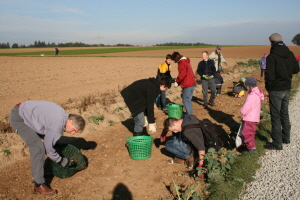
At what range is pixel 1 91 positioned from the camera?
14500 mm

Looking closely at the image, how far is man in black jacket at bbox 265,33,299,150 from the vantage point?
5453 mm

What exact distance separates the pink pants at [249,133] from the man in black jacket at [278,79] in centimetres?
47

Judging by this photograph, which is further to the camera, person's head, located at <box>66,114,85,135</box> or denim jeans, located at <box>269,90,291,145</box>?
denim jeans, located at <box>269,90,291,145</box>

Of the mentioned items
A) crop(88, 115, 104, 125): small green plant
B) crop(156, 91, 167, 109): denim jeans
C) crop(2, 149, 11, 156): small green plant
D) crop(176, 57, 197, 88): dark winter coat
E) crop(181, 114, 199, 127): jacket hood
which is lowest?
crop(2, 149, 11, 156): small green plant

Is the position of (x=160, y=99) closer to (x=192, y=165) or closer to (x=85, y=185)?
(x=192, y=165)

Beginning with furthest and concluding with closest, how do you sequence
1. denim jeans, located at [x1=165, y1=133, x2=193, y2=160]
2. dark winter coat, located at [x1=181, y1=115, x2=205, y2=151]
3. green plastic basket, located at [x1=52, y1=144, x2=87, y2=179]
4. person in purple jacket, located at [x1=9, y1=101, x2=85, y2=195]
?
1. denim jeans, located at [x1=165, y1=133, x2=193, y2=160]
2. green plastic basket, located at [x1=52, y1=144, x2=87, y2=179]
3. dark winter coat, located at [x1=181, y1=115, x2=205, y2=151]
4. person in purple jacket, located at [x1=9, y1=101, x2=85, y2=195]

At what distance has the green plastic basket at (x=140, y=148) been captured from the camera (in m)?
5.44

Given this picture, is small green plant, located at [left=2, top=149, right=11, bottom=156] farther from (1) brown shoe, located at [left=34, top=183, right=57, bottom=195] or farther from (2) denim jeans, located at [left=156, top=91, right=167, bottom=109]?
(2) denim jeans, located at [left=156, top=91, right=167, bottom=109]

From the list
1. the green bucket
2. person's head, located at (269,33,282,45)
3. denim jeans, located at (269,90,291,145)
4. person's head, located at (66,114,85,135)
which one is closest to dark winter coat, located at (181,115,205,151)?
person's head, located at (66,114,85,135)

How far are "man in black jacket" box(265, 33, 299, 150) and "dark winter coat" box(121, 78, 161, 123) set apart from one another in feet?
6.96

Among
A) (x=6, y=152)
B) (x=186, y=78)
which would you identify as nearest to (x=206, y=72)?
(x=186, y=78)

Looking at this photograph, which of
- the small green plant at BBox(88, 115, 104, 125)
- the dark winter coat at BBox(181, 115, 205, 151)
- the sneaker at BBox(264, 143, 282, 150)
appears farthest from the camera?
the small green plant at BBox(88, 115, 104, 125)

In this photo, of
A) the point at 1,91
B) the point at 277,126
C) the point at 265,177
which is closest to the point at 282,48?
the point at 277,126

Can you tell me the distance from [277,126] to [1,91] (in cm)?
1315
